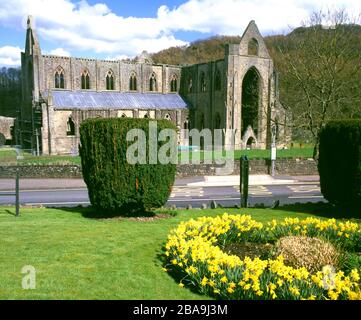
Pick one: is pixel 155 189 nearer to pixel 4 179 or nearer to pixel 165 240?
pixel 165 240

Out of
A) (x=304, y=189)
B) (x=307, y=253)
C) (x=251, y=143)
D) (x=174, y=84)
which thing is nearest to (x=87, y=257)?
(x=307, y=253)

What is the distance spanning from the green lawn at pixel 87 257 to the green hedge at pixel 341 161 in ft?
9.49

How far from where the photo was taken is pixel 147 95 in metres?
54.4

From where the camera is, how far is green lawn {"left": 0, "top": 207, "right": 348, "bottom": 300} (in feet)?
22.1

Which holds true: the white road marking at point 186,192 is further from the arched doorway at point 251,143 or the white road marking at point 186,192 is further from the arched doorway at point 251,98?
the arched doorway at point 251,98

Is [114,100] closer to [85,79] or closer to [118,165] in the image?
[85,79]

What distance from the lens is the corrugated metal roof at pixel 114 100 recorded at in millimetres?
46844

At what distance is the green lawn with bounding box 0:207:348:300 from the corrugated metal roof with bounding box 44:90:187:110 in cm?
3598

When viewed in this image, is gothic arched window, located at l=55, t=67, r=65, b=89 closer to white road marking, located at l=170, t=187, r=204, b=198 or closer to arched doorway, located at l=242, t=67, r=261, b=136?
arched doorway, located at l=242, t=67, r=261, b=136

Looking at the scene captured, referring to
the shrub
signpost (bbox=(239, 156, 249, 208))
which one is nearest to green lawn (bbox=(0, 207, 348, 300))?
the shrub

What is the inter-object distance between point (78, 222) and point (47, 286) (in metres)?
5.38

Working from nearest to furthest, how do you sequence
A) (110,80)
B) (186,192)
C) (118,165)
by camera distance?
(118,165)
(186,192)
(110,80)

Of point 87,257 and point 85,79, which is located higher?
point 85,79

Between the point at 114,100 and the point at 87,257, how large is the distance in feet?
145
